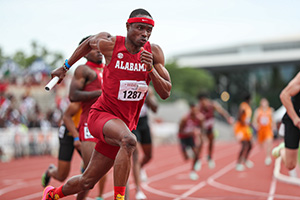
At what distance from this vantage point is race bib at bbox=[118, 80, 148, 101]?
435 centimetres

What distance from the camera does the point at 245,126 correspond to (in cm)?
1284

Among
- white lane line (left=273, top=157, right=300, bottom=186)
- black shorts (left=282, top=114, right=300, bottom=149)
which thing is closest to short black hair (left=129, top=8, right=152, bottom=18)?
black shorts (left=282, top=114, right=300, bottom=149)

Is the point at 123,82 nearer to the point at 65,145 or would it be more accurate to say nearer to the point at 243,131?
the point at 65,145

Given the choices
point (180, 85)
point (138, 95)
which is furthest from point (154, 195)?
point (180, 85)

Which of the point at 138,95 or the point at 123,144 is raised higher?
the point at 138,95

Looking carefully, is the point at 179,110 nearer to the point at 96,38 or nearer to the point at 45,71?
the point at 45,71

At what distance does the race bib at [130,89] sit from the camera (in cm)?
435

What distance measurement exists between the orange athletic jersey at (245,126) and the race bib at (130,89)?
884cm

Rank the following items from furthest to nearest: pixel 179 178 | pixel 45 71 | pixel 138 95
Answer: pixel 45 71
pixel 179 178
pixel 138 95

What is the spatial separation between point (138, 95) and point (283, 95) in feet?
8.14

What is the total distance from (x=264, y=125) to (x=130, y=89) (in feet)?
37.4

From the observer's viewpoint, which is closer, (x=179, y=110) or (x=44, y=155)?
(x=44, y=155)

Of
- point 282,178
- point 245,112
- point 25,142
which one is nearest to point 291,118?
point 282,178

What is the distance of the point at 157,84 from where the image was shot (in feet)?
14.1
